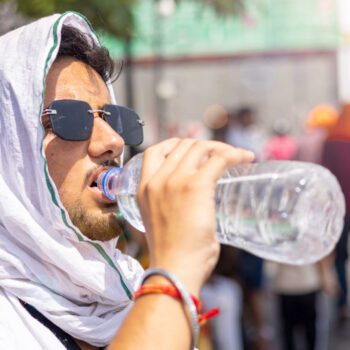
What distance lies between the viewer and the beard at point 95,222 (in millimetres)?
1923

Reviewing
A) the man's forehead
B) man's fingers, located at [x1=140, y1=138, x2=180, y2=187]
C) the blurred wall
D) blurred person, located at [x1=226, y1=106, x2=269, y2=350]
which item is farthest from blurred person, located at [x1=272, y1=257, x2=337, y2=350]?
the blurred wall

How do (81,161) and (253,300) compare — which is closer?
(81,161)

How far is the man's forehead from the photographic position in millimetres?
2072

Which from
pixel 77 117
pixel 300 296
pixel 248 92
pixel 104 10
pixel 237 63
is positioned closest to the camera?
pixel 77 117

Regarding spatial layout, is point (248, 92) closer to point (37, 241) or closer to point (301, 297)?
point (301, 297)

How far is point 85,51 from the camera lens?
220cm

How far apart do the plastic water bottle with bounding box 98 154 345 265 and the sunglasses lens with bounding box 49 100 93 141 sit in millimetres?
195

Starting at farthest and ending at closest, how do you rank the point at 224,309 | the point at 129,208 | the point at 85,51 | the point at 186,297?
the point at 224,309, the point at 85,51, the point at 129,208, the point at 186,297

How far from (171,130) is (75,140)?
1139 centimetres

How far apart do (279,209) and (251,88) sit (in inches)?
582

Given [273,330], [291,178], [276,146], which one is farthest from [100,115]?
[276,146]

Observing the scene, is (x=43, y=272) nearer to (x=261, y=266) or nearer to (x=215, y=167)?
(x=215, y=167)

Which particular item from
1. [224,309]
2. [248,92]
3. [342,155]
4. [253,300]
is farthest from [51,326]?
[248,92]

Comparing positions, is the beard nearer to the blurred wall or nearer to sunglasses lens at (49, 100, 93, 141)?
sunglasses lens at (49, 100, 93, 141)
